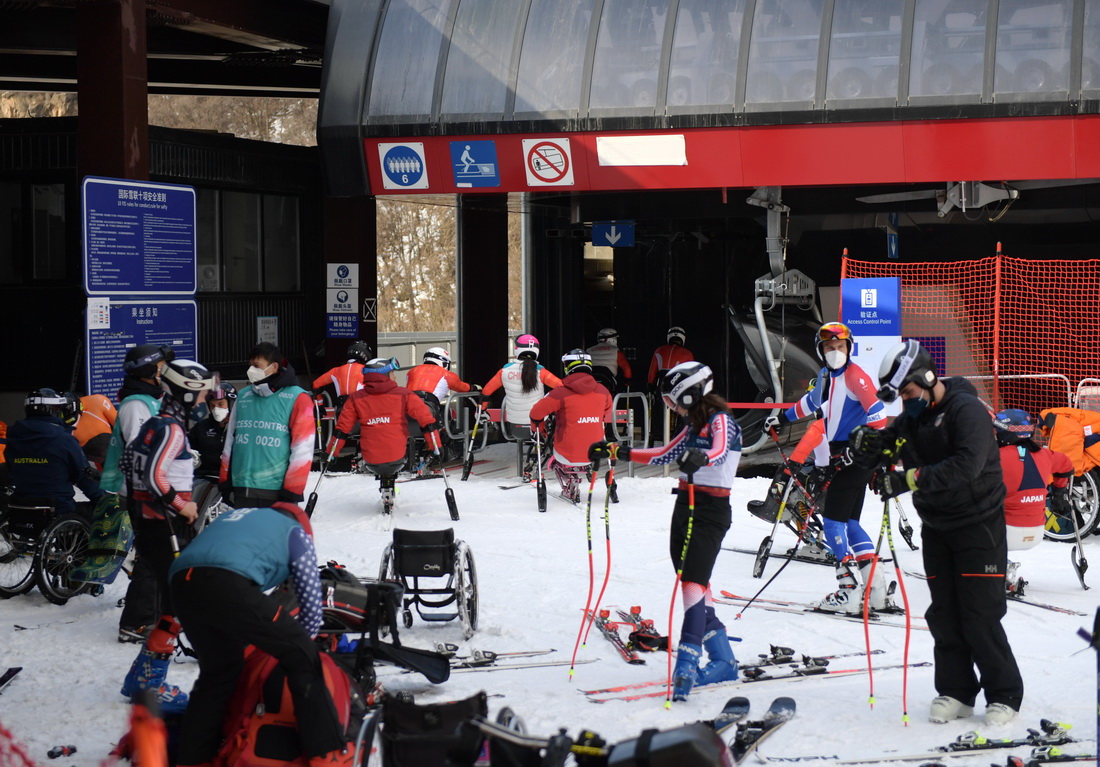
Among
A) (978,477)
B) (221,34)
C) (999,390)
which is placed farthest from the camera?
(221,34)

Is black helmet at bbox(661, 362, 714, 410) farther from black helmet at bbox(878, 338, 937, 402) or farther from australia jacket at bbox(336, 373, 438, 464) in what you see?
australia jacket at bbox(336, 373, 438, 464)

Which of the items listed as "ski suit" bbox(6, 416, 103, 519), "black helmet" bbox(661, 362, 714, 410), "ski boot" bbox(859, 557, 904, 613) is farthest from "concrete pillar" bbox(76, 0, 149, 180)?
"ski boot" bbox(859, 557, 904, 613)

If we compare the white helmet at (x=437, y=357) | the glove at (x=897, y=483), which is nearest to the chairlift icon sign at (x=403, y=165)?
the white helmet at (x=437, y=357)

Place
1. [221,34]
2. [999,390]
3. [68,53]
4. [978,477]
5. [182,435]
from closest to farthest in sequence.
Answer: [978,477] < [182,435] < [999,390] < [221,34] < [68,53]

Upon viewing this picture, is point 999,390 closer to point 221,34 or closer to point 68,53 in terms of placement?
point 221,34

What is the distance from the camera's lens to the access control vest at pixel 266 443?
709cm

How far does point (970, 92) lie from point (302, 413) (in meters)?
9.07

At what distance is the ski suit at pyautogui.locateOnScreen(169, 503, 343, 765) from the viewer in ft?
14.8

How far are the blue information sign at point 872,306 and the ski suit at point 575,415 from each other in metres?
2.99

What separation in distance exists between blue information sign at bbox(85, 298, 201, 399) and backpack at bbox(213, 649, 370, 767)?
21.7 ft

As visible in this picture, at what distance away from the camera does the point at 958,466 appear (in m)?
5.63

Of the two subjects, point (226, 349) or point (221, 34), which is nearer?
point (221, 34)

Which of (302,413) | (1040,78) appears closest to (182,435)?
(302,413)

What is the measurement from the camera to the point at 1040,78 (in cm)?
1282
